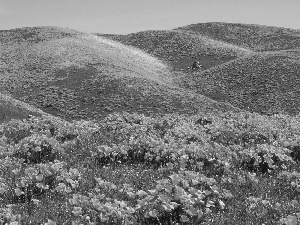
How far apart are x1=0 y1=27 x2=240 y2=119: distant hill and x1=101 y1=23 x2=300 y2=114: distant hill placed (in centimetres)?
479

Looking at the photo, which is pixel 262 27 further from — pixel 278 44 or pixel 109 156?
pixel 109 156

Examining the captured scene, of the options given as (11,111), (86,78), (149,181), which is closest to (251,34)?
(86,78)

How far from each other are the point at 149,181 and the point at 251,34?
11112 cm

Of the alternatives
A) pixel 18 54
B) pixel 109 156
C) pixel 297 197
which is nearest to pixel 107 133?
pixel 109 156

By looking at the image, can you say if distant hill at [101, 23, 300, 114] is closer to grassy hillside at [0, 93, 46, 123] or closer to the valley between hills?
grassy hillside at [0, 93, 46, 123]

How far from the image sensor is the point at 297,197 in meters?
6.77

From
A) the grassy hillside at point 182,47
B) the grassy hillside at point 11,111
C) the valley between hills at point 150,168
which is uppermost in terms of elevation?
the grassy hillside at point 182,47

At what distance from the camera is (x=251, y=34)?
110688 millimetres

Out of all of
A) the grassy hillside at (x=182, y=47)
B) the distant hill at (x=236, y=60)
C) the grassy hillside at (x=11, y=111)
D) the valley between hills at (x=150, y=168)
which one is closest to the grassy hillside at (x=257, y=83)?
the distant hill at (x=236, y=60)

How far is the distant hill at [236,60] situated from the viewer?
192 feet

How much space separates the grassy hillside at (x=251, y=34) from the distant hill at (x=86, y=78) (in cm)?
3007

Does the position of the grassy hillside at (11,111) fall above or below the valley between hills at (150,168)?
below

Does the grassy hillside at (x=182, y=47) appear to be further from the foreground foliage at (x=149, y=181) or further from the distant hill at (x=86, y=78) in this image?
the foreground foliage at (x=149, y=181)

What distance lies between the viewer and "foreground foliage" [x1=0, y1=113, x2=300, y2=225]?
564cm
